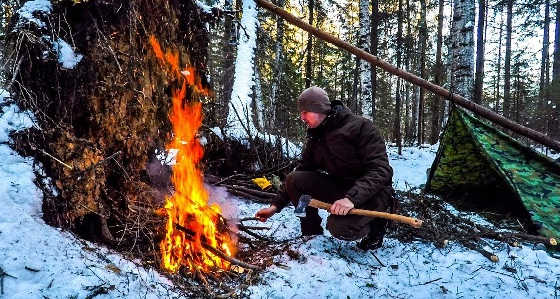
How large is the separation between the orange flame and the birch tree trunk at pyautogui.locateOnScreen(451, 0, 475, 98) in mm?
6208

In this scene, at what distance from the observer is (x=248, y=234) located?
13.0 feet

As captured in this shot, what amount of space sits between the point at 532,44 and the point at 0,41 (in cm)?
3008

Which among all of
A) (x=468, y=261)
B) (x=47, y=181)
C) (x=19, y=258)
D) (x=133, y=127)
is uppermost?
(x=133, y=127)

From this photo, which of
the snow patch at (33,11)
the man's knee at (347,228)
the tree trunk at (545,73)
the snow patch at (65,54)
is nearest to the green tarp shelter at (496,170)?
the man's knee at (347,228)

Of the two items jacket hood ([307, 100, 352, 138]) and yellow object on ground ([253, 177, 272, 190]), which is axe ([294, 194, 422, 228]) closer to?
jacket hood ([307, 100, 352, 138])

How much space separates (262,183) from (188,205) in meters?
2.11

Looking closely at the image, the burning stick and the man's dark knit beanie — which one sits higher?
the man's dark knit beanie

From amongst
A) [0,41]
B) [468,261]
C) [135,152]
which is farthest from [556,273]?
[0,41]

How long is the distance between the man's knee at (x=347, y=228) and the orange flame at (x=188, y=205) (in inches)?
38.5

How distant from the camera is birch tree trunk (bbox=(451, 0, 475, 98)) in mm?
7918

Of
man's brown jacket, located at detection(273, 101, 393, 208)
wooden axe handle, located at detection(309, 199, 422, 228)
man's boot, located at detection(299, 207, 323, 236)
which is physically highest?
man's brown jacket, located at detection(273, 101, 393, 208)

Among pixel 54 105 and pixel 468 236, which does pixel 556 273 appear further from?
pixel 54 105

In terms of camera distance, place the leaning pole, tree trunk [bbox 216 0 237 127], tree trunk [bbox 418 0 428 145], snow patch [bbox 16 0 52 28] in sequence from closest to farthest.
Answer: snow patch [bbox 16 0 52 28]
the leaning pole
tree trunk [bbox 216 0 237 127]
tree trunk [bbox 418 0 428 145]

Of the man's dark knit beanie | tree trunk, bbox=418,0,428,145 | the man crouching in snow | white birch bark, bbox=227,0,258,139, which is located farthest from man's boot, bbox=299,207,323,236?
tree trunk, bbox=418,0,428,145
